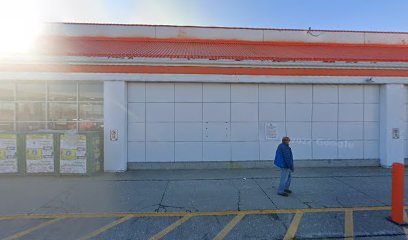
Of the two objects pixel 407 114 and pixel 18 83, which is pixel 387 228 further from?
pixel 18 83

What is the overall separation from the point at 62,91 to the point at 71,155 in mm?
2559

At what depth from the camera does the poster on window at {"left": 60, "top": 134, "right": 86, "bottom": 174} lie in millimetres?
8094

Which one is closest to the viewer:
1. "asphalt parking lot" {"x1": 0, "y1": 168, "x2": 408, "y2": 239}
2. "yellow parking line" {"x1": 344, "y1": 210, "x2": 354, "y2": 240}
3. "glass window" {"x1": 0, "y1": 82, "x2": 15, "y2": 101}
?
"yellow parking line" {"x1": 344, "y1": 210, "x2": 354, "y2": 240}

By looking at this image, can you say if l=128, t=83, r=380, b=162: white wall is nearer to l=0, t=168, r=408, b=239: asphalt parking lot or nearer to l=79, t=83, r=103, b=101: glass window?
l=79, t=83, r=103, b=101: glass window

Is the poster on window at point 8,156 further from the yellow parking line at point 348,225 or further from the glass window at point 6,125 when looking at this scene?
the yellow parking line at point 348,225

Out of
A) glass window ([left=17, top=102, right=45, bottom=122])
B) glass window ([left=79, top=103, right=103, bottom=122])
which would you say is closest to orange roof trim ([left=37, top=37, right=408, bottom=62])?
glass window ([left=79, top=103, right=103, bottom=122])

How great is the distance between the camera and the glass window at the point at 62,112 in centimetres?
927

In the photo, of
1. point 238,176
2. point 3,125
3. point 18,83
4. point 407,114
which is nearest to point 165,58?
point 238,176

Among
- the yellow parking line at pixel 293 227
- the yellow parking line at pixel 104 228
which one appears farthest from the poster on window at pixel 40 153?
the yellow parking line at pixel 293 227

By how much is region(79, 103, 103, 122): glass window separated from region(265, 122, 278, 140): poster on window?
19.5 ft

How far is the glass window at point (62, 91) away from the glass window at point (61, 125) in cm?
85

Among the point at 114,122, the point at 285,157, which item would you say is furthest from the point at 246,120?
the point at 114,122

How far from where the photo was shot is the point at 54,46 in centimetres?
1005

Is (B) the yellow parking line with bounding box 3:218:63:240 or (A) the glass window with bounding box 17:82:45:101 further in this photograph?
(A) the glass window with bounding box 17:82:45:101
